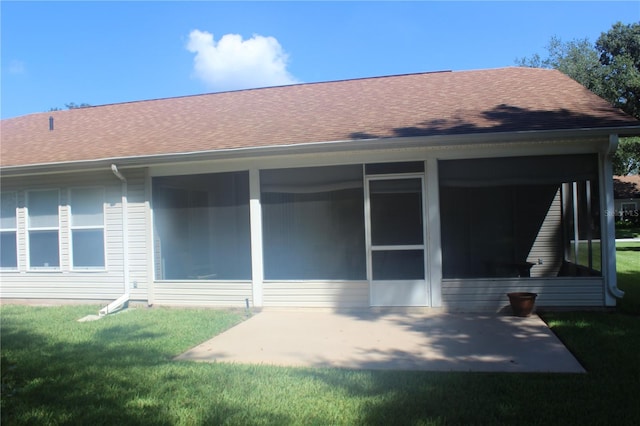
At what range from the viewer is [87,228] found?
9.41 metres

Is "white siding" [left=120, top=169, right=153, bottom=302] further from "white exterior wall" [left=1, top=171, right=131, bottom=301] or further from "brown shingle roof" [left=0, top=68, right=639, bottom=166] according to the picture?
"brown shingle roof" [left=0, top=68, right=639, bottom=166]

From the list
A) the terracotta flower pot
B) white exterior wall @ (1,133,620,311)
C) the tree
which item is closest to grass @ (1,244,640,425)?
the terracotta flower pot

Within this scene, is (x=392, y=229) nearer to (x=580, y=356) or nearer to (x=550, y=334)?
(x=550, y=334)

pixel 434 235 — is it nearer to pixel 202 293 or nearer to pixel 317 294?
pixel 317 294

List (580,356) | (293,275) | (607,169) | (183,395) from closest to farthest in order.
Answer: (183,395), (580,356), (607,169), (293,275)

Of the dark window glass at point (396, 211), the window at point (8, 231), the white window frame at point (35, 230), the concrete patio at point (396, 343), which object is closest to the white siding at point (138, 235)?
the white window frame at point (35, 230)

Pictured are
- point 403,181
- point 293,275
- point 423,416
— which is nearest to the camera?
point 423,416

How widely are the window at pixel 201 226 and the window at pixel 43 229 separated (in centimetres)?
229

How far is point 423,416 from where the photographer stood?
12.6 ft

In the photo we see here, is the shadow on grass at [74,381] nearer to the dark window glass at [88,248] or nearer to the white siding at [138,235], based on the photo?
the white siding at [138,235]

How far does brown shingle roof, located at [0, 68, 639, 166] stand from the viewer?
8055 mm

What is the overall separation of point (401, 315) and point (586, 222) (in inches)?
147

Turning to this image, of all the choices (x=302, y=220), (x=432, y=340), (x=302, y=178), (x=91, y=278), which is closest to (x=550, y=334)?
(x=432, y=340)

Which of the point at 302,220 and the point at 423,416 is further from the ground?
the point at 302,220
